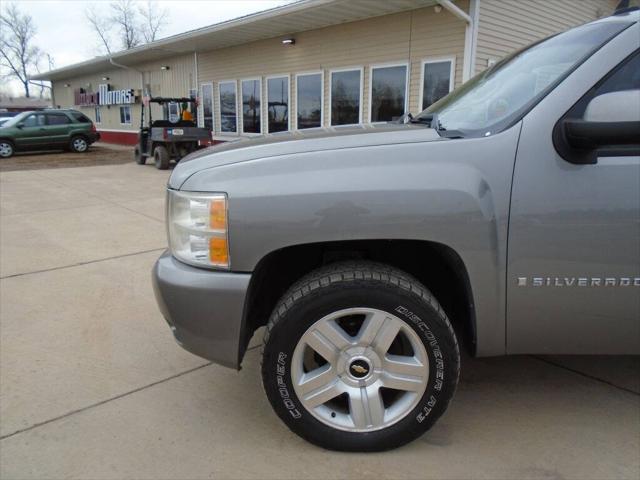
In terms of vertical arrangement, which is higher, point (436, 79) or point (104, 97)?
point (104, 97)

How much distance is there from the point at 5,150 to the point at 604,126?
2112 cm

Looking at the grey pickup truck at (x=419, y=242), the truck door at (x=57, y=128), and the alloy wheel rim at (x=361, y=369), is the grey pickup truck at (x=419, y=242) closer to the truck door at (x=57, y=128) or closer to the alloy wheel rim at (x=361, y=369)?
the alloy wheel rim at (x=361, y=369)

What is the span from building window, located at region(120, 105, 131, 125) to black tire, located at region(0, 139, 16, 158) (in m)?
6.02

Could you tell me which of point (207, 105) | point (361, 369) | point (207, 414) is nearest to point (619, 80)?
point (361, 369)

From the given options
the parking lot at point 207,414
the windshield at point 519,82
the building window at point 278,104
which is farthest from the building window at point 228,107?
the windshield at point 519,82

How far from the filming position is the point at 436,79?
10.5 metres

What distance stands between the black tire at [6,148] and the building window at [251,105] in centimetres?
937

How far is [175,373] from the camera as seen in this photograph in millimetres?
3020

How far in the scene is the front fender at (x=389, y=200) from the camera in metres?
1.98

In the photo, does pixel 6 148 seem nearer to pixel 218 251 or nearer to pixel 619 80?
pixel 218 251

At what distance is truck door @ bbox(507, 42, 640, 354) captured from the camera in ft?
6.33

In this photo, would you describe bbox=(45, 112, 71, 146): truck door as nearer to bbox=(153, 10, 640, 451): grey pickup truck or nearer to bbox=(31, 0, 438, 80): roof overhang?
bbox=(31, 0, 438, 80): roof overhang

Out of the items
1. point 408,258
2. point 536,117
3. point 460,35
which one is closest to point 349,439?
point 408,258

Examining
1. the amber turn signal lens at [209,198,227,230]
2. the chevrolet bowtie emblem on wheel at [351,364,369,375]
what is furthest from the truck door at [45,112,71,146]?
the chevrolet bowtie emblem on wheel at [351,364,369,375]
